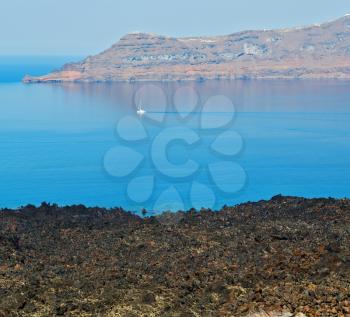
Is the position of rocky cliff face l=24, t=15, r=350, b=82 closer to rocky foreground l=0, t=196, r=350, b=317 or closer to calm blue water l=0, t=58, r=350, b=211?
calm blue water l=0, t=58, r=350, b=211

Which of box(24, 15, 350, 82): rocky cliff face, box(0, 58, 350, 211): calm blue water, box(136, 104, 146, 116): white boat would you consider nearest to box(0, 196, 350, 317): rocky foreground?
box(0, 58, 350, 211): calm blue water

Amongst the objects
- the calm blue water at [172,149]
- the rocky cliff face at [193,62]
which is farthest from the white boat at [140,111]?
the rocky cliff face at [193,62]

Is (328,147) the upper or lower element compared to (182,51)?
lower

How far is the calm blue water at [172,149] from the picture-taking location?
47.6 metres

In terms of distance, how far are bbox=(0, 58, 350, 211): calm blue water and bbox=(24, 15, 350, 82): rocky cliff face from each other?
150 feet

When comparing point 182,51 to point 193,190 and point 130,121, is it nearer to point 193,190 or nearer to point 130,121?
point 130,121

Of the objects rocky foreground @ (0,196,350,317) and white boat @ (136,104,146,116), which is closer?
rocky foreground @ (0,196,350,317)

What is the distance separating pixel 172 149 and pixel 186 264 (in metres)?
49.8

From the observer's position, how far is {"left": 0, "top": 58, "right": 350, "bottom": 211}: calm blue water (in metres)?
47.6

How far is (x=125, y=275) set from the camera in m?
11.3

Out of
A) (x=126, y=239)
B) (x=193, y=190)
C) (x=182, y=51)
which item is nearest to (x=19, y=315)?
(x=126, y=239)

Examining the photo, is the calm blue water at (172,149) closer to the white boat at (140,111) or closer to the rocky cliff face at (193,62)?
the white boat at (140,111)

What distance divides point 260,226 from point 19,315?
612 centimetres

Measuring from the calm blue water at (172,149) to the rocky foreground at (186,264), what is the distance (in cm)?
2255
